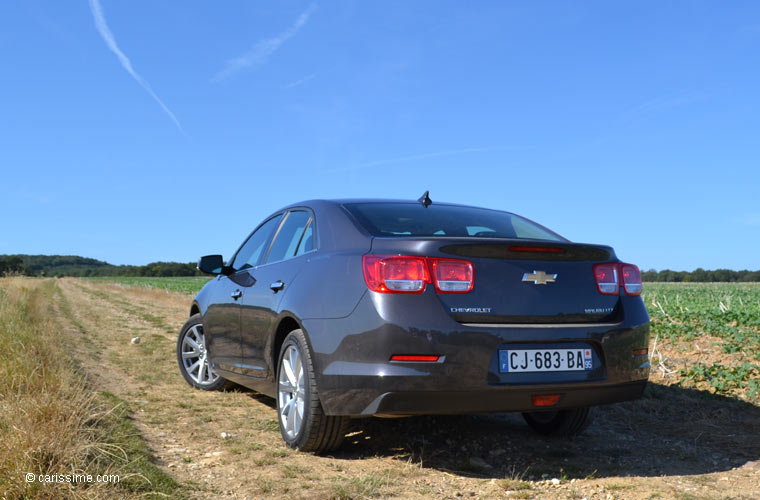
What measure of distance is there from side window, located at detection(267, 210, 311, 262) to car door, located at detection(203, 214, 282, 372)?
23 cm

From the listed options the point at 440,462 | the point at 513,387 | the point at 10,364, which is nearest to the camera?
the point at 513,387

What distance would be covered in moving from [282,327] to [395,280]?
4.34ft

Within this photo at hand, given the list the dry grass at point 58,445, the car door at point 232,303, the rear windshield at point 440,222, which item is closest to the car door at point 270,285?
the car door at point 232,303

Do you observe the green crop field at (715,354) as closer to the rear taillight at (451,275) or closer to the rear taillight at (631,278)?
the rear taillight at (631,278)

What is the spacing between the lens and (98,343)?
401 inches

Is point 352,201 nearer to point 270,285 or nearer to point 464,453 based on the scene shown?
point 270,285

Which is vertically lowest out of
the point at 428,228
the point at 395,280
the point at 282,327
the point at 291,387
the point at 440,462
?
the point at 440,462

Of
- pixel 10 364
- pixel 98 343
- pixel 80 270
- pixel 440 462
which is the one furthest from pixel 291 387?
pixel 80 270

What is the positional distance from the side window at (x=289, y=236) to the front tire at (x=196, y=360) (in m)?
1.78

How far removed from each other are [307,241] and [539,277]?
5.39 ft

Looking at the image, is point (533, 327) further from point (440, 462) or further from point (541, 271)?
point (440, 462)

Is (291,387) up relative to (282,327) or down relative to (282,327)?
down

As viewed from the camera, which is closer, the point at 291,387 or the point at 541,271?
the point at 541,271

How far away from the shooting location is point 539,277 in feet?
11.6
